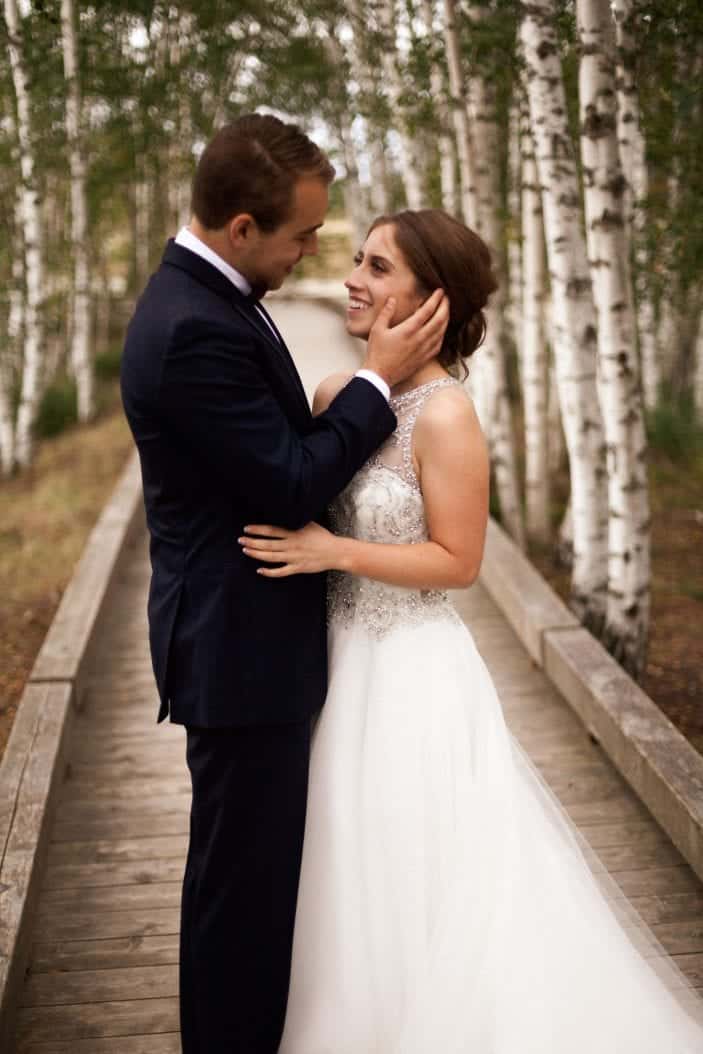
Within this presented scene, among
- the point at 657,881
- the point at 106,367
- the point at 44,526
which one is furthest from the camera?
the point at 106,367

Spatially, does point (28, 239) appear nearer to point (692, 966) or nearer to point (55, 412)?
Result: point (55, 412)

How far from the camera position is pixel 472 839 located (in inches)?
107

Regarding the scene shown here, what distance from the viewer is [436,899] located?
2.72 meters

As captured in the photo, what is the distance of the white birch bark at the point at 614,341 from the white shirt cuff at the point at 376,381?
2963mm

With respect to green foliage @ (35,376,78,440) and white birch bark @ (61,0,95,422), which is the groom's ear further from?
green foliage @ (35,376,78,440)

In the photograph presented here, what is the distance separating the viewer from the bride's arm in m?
2.60

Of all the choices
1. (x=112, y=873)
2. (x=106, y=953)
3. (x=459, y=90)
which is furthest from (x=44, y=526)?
(x=106, y=953)

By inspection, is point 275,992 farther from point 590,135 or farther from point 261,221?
point 590,135

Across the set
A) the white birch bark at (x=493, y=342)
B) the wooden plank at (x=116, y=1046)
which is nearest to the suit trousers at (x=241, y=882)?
the wooden plank at (x=116, y=1046)

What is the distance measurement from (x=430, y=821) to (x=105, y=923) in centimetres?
141

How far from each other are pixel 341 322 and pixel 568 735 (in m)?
23.7

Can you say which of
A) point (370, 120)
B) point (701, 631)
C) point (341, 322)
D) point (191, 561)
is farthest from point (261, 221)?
point (341, 322)

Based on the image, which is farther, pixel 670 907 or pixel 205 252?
pixel 670 907

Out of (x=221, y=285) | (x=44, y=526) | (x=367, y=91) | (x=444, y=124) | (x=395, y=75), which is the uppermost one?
(x=367, y=91)
